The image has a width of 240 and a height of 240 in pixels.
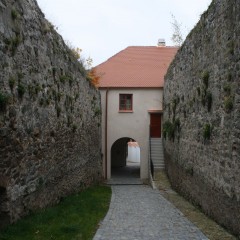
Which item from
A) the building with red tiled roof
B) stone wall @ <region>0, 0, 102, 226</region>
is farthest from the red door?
stone wall @ <region>0, 0, 102, 226</region>

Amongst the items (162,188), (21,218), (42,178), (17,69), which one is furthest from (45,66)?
(162,188)

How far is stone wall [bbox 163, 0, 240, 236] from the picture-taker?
7414 millimetres

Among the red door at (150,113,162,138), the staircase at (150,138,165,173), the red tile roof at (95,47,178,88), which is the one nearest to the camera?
the staircase at (150,138,165,173)

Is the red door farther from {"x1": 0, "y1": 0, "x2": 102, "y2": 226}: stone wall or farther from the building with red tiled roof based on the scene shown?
{"x1": 0, "y1": 0, "x2": 102, "y2": 226}: stone wall

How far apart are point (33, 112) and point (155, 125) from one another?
48.6 feet

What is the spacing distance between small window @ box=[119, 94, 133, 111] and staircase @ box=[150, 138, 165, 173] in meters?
2.39

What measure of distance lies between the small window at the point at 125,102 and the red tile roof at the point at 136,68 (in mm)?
655

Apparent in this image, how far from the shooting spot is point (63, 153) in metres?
10.4

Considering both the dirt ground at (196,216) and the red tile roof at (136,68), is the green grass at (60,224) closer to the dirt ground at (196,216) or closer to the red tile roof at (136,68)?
the dirt ground at (196,216)

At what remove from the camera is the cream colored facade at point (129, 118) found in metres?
22.0

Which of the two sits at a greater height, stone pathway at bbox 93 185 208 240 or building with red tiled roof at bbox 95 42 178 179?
building with red tiled roof at bbox 95 42 178 179

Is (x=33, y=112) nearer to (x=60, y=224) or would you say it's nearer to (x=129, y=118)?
(x=60, y=224)

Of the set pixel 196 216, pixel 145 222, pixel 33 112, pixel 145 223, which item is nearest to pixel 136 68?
pixel 196 216

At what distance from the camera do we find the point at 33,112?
25.2ft
